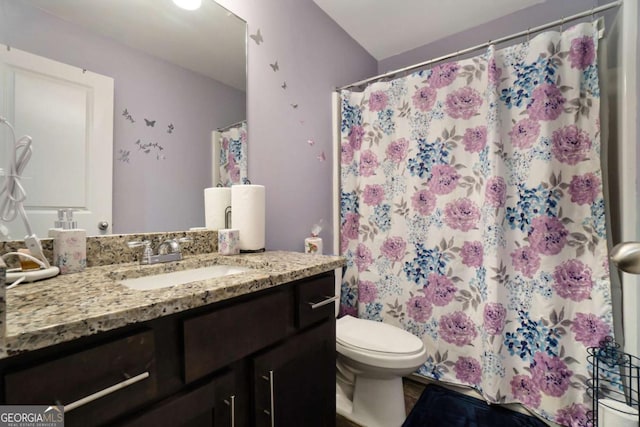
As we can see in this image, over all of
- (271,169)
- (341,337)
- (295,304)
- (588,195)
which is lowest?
(341,337)

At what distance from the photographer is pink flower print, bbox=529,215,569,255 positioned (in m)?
1.36

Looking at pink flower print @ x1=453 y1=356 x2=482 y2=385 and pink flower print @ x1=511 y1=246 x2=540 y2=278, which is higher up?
pink flower print @ x1=511 y1=246 x2=540 y2=278

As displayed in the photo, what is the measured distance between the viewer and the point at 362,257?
6.29 ft

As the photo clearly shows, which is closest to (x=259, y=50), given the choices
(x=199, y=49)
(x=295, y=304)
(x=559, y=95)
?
(x=199, y=49)

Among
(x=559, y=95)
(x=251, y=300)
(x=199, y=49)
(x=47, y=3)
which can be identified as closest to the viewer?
(x=251, y=300)

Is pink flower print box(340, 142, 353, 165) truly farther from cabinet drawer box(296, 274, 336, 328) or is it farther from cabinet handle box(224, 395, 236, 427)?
cabinet handle box(224, 395, 236, 427)

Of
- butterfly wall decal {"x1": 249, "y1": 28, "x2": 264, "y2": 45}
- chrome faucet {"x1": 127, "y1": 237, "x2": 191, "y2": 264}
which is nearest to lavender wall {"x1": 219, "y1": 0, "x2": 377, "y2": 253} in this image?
butterfly wall decal {"x1": 249, "y1": 28, "x2": 264, "y2": 45}

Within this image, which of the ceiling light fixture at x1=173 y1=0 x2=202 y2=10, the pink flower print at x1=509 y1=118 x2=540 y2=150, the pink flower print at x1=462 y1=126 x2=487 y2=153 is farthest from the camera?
the pink flower print at x1=462 y1=126 x2=487 y2=153

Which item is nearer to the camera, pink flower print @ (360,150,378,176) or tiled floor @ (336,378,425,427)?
tiled floor @ (336,378,425,427)

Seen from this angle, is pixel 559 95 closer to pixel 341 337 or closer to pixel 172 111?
pixel 341 337

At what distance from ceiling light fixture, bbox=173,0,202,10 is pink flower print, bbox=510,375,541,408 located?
2350mm

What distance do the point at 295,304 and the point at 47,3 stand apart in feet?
3.99

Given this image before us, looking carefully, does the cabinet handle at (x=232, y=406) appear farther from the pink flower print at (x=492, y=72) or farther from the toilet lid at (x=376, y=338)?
the pink flower print at (x=492, y=72)

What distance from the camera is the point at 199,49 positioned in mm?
1230
